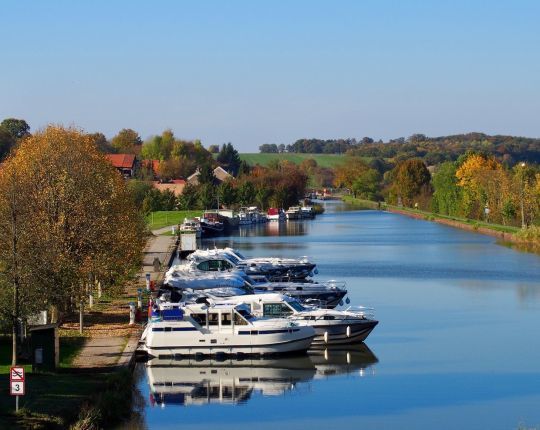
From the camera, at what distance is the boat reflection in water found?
29766 mm

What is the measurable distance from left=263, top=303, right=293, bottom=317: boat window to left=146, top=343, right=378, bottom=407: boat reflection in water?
1967 millimetres

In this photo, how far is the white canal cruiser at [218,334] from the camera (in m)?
34.0

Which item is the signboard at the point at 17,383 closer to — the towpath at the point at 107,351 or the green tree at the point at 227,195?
the towpath at the point at 107,351

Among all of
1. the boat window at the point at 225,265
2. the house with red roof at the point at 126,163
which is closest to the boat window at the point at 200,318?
the boat window at the point at 225,265

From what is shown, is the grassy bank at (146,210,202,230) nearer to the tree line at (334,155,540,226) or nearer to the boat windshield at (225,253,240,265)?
the tree line at (334,155,540,226)

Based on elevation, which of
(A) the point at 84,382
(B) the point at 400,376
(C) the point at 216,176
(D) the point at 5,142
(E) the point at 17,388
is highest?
(D) the point at 5,142

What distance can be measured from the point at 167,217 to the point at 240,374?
82997mm

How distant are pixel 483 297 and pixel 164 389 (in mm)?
23131

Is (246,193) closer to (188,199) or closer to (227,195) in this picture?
(227,195)

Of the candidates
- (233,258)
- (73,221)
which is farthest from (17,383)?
(233,258)

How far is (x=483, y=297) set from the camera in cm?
5003

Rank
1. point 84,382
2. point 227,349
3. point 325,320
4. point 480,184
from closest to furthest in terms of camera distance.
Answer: point 84,382, point 227,349, point 325,320, point 480,184

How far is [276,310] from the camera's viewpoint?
3706cm

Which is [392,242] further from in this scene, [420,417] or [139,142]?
[139,142]
